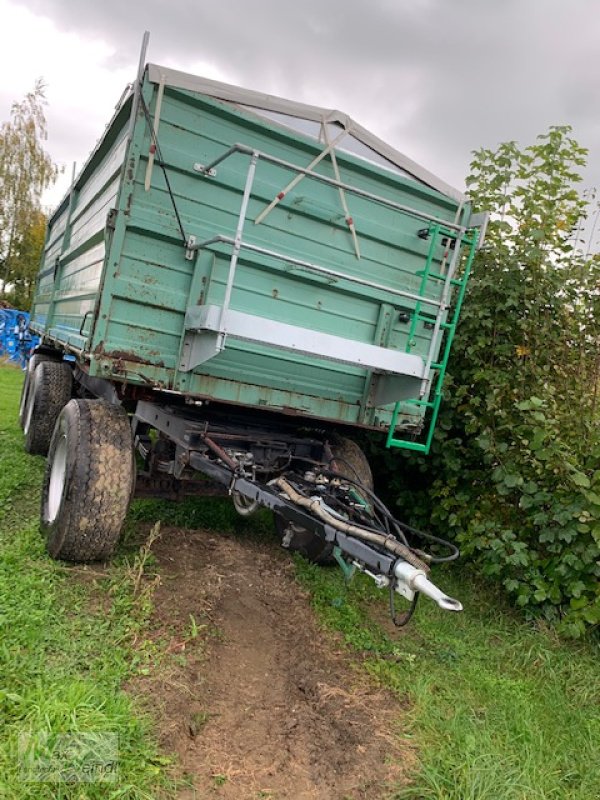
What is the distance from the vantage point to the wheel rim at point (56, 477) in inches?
154

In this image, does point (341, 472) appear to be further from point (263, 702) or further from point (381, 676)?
point (263, 702)

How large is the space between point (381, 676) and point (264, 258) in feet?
7.68

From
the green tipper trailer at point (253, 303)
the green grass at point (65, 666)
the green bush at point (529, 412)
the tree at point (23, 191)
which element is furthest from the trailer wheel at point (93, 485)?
the tree at point (23, 191)

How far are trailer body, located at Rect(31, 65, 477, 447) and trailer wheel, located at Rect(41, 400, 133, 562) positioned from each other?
0.99ft

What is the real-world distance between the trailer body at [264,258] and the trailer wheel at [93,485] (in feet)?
0.99

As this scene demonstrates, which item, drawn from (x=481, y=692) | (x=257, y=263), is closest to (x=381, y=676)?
(x=481, y=692)

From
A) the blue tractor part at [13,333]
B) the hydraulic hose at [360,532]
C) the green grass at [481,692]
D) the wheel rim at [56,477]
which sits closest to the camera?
the green grass at [481,692]

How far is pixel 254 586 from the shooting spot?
393 centimetres

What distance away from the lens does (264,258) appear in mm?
3559

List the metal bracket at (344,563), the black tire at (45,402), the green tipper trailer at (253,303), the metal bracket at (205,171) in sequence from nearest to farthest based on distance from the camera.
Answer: the metal bracket at (344,563), the green tipper trailer at (253,303), the metal bracket at (205,171), the black tire at (45,402)

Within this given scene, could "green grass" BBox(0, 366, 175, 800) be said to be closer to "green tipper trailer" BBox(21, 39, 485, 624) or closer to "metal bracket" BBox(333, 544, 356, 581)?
"green tipper trailer" BBox(21, 39, 485, 624)

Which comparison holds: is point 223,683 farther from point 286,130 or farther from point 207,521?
point 286,130

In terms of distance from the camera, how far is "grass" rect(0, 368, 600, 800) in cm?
226

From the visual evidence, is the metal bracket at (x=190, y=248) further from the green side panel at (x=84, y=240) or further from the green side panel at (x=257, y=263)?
the green side panel at (x=84, y=240)
